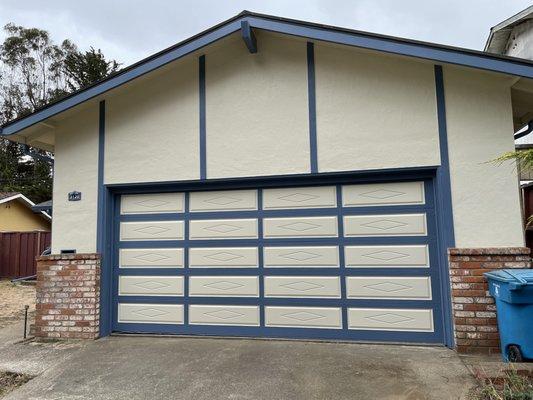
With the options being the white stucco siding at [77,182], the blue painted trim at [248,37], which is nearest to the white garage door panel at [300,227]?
the blue painted trim at [248,37]

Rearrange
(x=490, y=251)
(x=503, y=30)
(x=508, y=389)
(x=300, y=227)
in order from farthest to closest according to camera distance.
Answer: (x=503, y=30), (x=300, y=227), (x=490, y=251), (x=508, y=389)

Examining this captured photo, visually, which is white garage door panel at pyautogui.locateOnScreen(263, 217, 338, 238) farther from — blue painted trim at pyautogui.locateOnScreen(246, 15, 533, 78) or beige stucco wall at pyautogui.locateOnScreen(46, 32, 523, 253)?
blue painted trim at pyautogui.locateOnScreen(246, 15, 533, 78)

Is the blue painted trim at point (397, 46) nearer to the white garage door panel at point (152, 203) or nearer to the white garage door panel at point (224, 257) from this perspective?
the white garage door panel at point (152, 203)

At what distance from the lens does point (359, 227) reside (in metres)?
5.54

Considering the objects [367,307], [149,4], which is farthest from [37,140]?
[149,4]

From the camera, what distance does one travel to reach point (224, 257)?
19.4ft

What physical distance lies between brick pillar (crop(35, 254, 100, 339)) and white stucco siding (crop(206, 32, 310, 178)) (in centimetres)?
237

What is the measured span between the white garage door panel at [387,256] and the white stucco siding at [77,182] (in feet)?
12.5

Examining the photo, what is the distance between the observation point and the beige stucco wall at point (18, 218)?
19391 mm

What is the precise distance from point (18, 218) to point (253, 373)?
20246 mm

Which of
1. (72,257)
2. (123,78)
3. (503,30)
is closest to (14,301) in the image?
(72,257)

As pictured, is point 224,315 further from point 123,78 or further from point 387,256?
point 123,78

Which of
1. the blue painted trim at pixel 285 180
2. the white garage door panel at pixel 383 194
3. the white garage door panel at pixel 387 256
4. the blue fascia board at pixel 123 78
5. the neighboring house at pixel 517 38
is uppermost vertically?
the neighboring house at pixel 517 38

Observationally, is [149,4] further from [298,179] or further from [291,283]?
[291,283]
